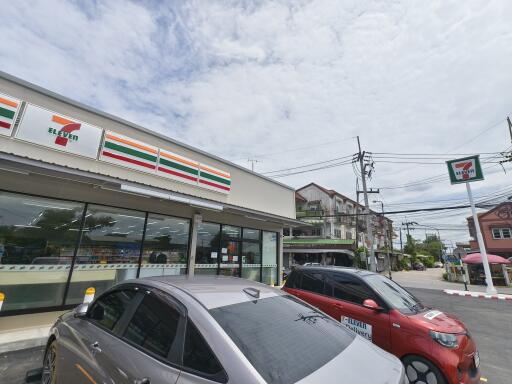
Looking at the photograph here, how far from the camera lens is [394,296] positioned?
173 inches

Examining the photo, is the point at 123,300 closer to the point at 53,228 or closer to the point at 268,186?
the point at 53,228

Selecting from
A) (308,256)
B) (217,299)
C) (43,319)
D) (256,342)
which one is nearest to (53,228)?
(43,319)

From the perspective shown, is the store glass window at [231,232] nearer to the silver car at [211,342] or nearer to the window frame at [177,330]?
the silver car at [211,342]

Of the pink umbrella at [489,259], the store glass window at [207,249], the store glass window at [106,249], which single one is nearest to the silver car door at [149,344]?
the store glass window at [106,249]

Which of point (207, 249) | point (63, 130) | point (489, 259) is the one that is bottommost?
point (207, 249)

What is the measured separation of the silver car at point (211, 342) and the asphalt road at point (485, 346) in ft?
6.93

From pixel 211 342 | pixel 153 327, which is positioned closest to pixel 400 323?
pixel 211 342

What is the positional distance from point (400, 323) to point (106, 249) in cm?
741

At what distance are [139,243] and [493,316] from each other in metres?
11.7

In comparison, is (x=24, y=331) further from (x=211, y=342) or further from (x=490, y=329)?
(x=490, y=329)

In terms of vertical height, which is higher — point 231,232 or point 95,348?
point 231,232

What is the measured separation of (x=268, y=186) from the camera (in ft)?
40.3

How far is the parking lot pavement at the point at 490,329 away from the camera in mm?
4391

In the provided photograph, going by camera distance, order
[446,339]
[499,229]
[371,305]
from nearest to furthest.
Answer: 1. [446,339]
2. [371,305]
3. [499,229]
